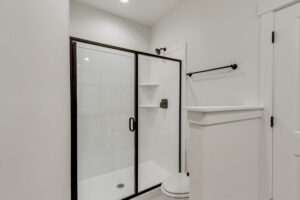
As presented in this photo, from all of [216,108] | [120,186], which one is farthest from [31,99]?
[120,186]

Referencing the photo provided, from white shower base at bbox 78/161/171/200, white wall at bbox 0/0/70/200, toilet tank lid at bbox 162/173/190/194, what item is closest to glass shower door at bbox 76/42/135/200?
white shower base at bbox 78/161/171/200

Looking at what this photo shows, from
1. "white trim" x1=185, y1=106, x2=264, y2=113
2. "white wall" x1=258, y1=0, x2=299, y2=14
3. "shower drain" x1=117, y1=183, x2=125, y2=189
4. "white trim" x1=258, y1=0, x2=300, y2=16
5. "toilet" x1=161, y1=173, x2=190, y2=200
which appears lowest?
"shower drain" x1=117, y1=183, x2=125, y2=189

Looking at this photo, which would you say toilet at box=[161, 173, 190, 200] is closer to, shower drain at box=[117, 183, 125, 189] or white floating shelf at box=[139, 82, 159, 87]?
shower drain at box=[117, 183, 125, 189]

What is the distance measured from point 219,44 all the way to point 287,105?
94 cm

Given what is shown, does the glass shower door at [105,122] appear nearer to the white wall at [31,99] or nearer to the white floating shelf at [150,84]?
the white floating shelf at [150,84]

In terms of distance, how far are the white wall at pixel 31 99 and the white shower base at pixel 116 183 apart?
0.97 metres

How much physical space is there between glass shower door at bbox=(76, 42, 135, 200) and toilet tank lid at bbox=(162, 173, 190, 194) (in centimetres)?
63

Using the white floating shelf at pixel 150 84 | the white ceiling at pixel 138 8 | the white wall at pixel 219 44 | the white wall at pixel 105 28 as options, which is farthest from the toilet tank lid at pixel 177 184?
the white ceiling at pixel 138 8

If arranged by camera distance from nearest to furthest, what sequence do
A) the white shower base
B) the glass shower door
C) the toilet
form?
the toilet → the white shower base → the glass shower door

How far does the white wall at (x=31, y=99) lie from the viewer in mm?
787

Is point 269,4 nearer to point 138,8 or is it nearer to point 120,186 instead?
point 138,8

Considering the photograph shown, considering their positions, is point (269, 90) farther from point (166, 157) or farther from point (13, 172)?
point (13, 172)

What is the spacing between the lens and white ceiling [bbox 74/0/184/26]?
228 centimetres

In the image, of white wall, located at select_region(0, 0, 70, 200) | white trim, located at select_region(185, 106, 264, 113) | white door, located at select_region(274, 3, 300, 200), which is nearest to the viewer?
white wall, located at select_region(0, 0, 70, 200)
